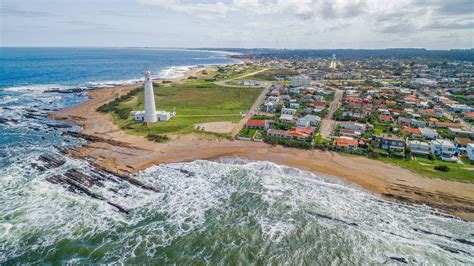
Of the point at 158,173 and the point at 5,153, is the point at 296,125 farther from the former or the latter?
the point at 5,153

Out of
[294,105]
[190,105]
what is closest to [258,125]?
[294,105]

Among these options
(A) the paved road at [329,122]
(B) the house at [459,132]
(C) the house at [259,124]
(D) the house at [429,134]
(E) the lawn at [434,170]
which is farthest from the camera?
(C) the house at [259,124]

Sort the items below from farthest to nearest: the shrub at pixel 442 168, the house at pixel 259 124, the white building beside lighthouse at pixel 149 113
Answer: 1. the house at pixel 259 124
2. the white building beside lighthouse at pixel 149 113
3. the shrub at pixel 442 168

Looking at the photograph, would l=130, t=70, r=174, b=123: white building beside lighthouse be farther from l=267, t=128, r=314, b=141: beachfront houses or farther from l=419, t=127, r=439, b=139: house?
l=419, t=127, r=439, b=139: house

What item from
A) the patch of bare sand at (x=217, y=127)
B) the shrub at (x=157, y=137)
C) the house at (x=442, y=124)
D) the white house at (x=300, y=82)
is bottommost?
the shrub at (x=157, y=137)

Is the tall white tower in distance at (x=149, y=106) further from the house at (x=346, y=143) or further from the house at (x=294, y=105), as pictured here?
the house at (x=346, y=143)

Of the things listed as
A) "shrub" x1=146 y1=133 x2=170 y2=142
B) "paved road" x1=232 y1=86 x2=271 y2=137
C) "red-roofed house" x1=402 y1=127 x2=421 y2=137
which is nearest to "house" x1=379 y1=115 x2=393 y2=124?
"red-roofed house" x1=402 y1=127 x2=421 y2=137

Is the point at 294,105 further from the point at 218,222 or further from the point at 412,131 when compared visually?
the point at 218,222

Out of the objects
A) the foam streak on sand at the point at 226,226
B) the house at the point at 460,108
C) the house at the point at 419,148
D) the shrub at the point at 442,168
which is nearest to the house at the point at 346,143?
the house at the point at 419,148
